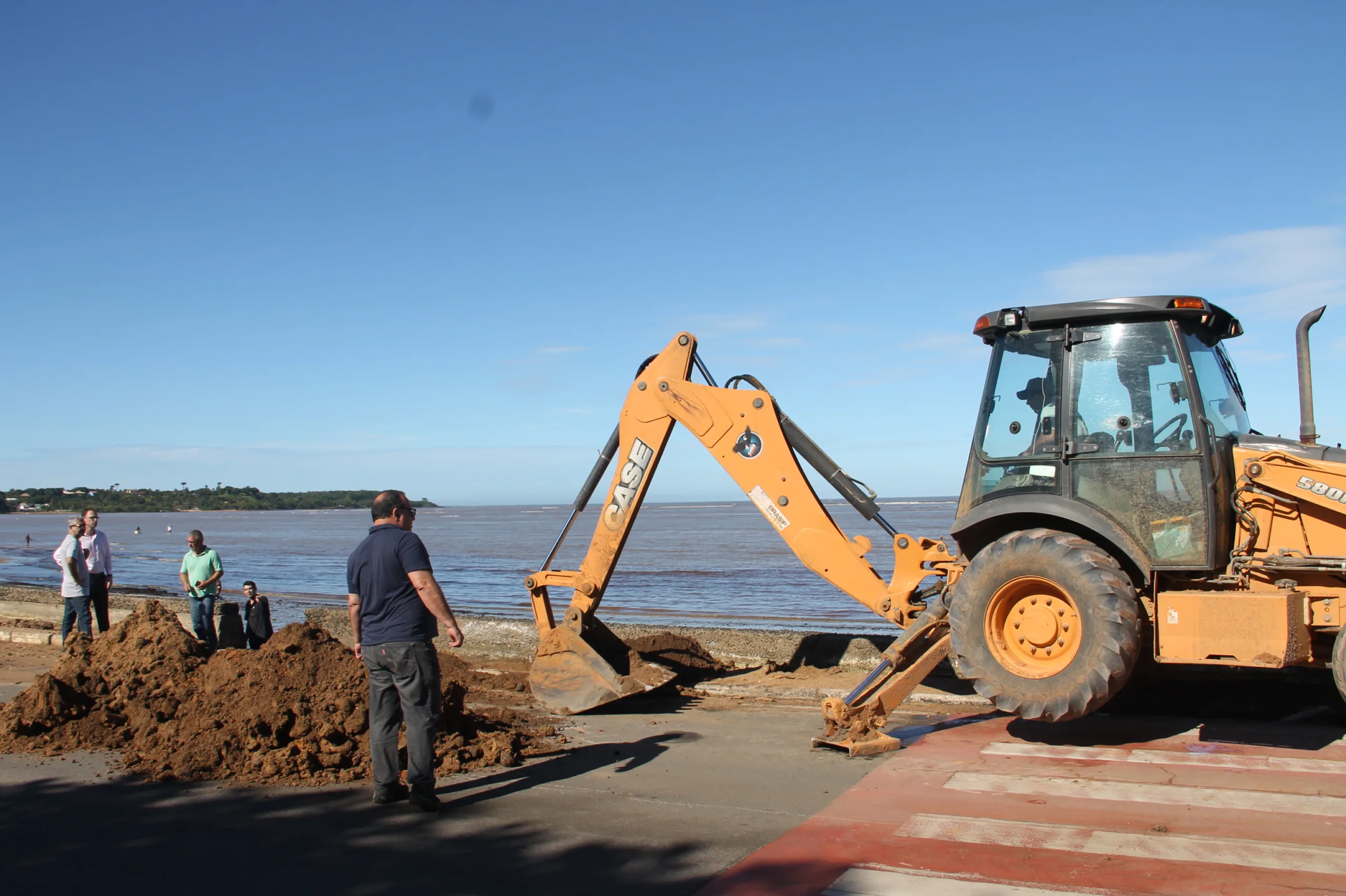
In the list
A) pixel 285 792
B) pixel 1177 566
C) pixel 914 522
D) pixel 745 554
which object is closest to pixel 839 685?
pixel 1177 566

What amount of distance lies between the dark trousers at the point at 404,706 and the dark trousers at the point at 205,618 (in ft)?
21.7

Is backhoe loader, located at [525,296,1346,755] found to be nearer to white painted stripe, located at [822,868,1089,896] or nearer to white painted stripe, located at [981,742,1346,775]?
white painted stripe, located at [981,742,1346,775]

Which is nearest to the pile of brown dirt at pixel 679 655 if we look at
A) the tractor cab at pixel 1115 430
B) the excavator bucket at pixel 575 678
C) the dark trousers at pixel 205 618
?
the excavator bucket at pixel 575 678

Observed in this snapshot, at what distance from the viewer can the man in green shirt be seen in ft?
37.5

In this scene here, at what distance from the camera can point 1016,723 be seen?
7.52 metres

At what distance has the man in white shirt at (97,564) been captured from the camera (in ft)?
38.4

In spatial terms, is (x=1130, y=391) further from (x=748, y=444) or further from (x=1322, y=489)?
(x=748, y=444)

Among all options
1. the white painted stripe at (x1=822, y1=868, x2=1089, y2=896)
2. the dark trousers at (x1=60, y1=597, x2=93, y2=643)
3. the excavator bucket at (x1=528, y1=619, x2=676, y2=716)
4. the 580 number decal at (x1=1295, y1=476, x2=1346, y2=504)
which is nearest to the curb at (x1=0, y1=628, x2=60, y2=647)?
the dark trousers at (x1=60, y1=597, x2=93, y2=643)

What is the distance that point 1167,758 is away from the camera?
6309mm

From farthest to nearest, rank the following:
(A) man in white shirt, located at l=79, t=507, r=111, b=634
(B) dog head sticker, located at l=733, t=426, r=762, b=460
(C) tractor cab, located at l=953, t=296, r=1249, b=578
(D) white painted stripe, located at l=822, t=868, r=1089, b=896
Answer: (A) man in white shirt, located at l=79, t=507, r=111, b=634 → (B) dog head sticker, located at l=733, t=426, r=762, b=460 → (C) tractor cab, located at l=953, t=296, r=1249, b=578 → (D) white painted stripe, located at l=822, t=868, r=1089, b=896

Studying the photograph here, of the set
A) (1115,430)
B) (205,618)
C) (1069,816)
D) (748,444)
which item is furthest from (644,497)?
(205,618)

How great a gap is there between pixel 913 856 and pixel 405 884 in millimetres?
2336

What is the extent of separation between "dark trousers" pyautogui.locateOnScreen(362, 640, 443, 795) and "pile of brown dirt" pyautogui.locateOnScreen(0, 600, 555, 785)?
70 cm

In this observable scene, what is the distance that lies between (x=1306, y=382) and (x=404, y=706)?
6.15 metres
